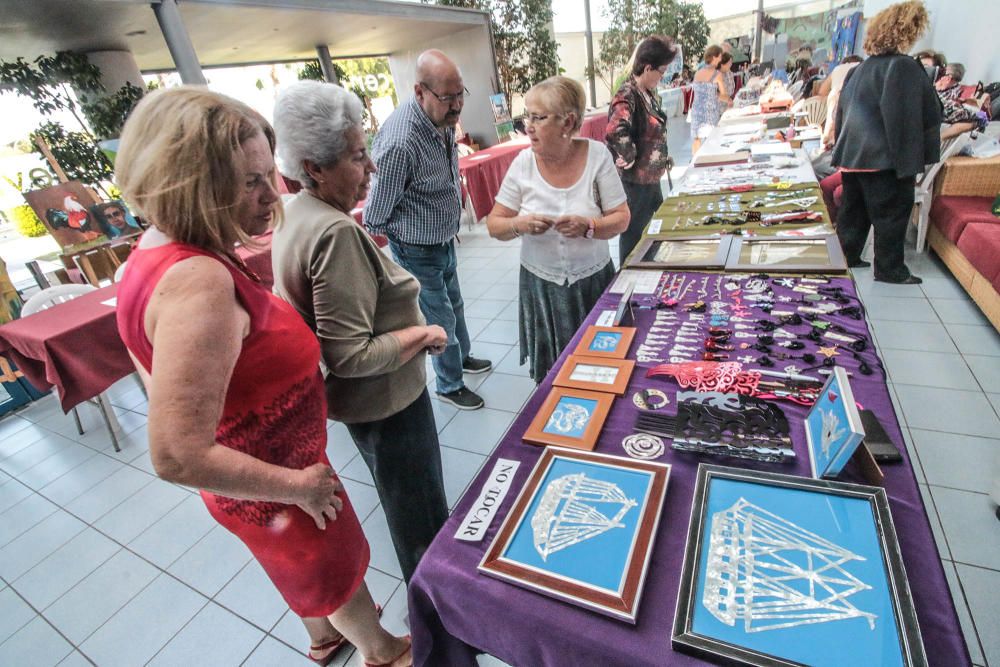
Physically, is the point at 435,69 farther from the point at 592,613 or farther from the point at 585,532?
the point at 592,613

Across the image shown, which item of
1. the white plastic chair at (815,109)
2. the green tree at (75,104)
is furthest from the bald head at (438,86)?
the white plastic chair at (815,109)

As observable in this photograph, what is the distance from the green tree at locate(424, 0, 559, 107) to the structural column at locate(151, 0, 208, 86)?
6.43 meters

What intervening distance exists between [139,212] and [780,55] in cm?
1556

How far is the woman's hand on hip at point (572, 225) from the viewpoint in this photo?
1.63 metres

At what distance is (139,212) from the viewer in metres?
0.70

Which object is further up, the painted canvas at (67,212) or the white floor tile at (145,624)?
the painted canvas at (67,212)

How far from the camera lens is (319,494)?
862mm

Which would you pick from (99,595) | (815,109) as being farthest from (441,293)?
(815,109)

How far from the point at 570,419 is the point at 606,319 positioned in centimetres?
50

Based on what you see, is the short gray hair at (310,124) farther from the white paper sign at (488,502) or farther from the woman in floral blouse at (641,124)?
the woman in floral blouse at (641,124)

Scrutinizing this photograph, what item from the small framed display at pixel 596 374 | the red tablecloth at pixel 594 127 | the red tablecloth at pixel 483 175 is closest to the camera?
the small framed display at pixel 596 374

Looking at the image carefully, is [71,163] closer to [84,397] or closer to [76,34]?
[76,34]

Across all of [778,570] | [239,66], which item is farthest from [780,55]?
[778,570]

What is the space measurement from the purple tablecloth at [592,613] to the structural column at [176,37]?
4.57 meters
